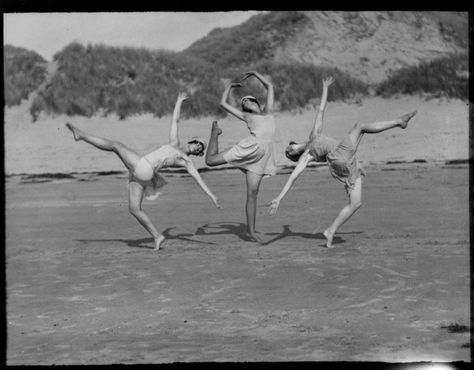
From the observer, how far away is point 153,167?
9.95 m

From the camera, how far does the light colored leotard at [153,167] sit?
9914 mm

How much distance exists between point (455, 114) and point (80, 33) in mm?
8541

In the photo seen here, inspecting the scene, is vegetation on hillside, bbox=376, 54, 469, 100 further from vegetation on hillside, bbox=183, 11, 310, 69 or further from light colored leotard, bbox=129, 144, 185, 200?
light colored leotard, bbox=129, 144, 185, 200

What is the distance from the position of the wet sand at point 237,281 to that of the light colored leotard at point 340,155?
922 mm

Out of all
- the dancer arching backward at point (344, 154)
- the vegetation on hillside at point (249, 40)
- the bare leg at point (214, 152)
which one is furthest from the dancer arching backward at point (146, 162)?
the vegetation on hillside at point (249, 40)

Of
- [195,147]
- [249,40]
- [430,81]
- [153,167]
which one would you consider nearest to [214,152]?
[195,147]

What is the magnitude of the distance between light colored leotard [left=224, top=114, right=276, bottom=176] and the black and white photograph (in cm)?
2

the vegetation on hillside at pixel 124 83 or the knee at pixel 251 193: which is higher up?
the vegetation on hillside at pixel 124 83

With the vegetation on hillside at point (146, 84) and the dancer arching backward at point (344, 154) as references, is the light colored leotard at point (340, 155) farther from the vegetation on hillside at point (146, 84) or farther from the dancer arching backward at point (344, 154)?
the vegetation on hillside at point (146, 84)

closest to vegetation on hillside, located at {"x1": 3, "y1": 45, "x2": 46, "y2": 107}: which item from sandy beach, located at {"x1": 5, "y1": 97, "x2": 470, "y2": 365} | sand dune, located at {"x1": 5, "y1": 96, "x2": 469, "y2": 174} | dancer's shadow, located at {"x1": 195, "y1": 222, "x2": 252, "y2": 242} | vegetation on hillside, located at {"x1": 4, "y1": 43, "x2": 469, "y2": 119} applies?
vegetation on hillside, located at {"x1": 4, "y1": 43, "x2": 469, "y2": 119}

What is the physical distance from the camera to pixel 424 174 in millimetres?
15773

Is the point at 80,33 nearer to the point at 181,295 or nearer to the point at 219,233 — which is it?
the point at 219,233

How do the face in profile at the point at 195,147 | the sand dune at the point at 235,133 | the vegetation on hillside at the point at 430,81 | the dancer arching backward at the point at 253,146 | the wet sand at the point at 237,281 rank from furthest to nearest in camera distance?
the vegetation on hillside at the point at 430,81, the sand dune at the point at 235,133, the dancer arching backward at the point at 253,146, the face in profile at the point at 195,147, the wet sand at the point at 237,281

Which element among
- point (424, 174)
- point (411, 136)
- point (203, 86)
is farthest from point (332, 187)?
point (203, 86)
